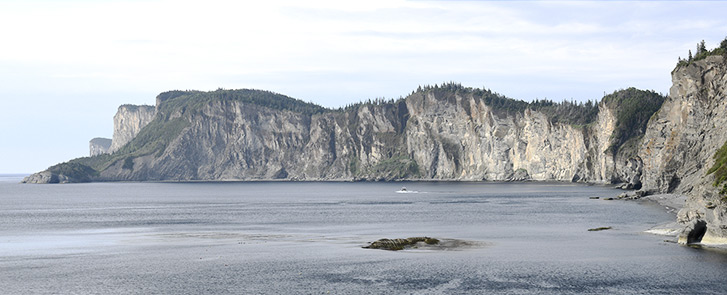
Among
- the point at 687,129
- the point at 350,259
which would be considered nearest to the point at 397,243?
the point at 350,259

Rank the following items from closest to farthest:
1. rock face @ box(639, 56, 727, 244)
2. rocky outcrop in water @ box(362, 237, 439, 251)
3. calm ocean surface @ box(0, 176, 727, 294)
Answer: calm ocean surface @ box(0, 176, 727, 294) < rocky outcrop in water @ box(362, 237, 439, 251) < rock face @ box(639, 56, 727, 244)

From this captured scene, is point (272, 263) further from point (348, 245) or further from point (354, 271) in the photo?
point (348, 245)

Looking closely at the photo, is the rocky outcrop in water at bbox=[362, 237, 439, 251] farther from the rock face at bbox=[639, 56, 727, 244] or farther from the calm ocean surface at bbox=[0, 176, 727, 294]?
the rock face at bbox=[639, 56, 727, 244]

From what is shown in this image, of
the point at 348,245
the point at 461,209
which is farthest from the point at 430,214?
the point at 348,245

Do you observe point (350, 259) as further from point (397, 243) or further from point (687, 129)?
point (687, 129)

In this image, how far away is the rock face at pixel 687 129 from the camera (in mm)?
132125

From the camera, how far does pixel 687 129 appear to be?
152m

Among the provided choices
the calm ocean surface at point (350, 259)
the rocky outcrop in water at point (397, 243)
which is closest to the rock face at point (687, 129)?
the calm ocean surface at point (350, 259)

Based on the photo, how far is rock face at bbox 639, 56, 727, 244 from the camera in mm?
132125

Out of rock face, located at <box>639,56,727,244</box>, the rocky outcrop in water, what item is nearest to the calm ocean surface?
the rocky outcrop in water

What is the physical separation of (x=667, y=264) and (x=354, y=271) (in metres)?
27.0

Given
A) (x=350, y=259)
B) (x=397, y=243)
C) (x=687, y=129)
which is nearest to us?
(x=350, y=259)

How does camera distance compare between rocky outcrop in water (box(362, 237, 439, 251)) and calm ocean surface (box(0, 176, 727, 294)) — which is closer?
calm ocean surface (box(0, 176, 727, 294))

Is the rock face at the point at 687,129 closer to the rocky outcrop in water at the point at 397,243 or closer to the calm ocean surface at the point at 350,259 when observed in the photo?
the calm ocean surface at the point at 350,259
